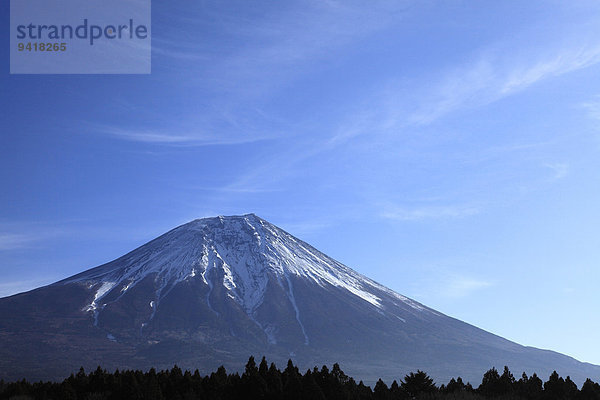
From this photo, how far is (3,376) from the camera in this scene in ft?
536

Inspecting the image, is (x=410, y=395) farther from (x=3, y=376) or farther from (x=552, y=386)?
(x=3, y=376)

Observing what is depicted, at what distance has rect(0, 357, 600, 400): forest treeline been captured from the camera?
67250mm

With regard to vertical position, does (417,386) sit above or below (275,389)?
below

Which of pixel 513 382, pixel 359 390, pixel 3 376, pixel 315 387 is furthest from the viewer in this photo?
pixel 3 376

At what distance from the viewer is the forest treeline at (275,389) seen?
67250mm

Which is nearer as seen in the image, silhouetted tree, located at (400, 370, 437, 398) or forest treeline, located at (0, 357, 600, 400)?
forest treeline, located at (0, 357, 600, 400)

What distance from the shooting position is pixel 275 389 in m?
68.4

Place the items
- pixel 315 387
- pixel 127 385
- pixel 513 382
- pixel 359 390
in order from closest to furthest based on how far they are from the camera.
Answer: pixel 315 387 → pixel 127 385 → pixel 359 390 → pixel 513 382

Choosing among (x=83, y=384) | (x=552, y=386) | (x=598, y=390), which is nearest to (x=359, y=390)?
(x=552, y=386)

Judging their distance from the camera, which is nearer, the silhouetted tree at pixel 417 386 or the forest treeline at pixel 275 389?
the forest treeline at pixel 275 389

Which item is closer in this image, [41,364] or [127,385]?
[127,385]

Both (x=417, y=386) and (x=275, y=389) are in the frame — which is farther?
(x=417, y=386)

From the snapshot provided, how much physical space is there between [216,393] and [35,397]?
808 inches

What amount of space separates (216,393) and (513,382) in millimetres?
39426
